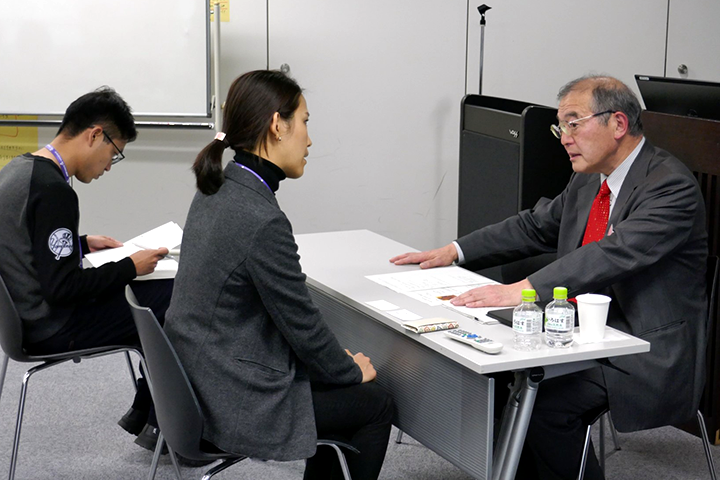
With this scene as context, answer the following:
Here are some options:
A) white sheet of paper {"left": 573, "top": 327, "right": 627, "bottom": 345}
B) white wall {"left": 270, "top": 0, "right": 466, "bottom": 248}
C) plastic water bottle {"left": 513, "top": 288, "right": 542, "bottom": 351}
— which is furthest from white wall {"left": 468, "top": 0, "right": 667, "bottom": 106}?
plastic water bottle {"left": 513, "top": 288, "right": 542, "bottom": 351}

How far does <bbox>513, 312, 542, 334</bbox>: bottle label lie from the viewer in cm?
174

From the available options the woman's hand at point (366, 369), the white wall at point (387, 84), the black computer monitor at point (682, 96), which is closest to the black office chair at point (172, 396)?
the woman's hand at point (366, 369)

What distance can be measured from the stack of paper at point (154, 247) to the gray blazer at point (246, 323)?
0.76 m

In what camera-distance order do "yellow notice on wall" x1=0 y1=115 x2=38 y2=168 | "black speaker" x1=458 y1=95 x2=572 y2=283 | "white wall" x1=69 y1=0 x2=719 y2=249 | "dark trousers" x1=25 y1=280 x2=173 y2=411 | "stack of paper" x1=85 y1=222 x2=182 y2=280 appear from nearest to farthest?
"dark trousers" x1=25 y1=280 x2=173 y2=411
"stack of paper" x1=85 y1=222 x2=182 y2=280
"black speaker" x1=458 y1=95 x2=572 y2=283
"yellow notice on wall" x1=0 y1=115 x2=38 y2=168
"white wall" x1=69 y1=0 x2=719 y2=249

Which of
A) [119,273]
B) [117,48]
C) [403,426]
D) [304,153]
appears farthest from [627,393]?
[117,48]

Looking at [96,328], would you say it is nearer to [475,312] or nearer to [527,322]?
[475,312]

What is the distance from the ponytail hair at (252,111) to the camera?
1.86 meters

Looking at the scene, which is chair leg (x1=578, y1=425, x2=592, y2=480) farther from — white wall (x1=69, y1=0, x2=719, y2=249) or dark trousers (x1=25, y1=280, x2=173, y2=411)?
white wall (x1=69, y1=0, x2=719, y2=249)

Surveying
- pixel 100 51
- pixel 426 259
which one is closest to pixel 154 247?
pixel 426 259

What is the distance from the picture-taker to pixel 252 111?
6.14 feet

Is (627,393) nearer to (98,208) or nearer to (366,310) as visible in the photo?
(366,310)

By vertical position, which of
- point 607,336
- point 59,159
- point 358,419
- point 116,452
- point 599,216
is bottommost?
point 116,452

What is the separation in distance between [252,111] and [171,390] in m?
0.64

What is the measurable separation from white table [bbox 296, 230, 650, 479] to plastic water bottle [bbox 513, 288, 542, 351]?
0.03 metres
